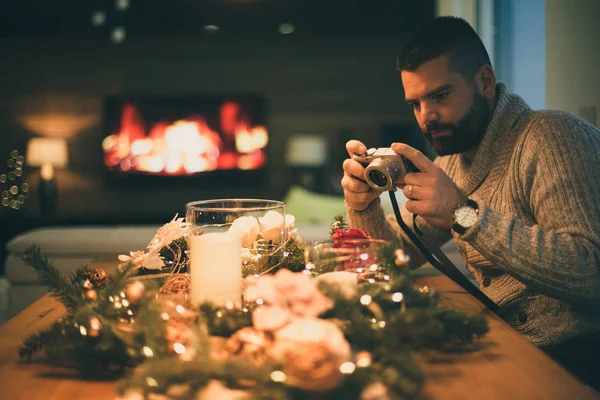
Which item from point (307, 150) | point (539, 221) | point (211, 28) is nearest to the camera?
point (539, 221)

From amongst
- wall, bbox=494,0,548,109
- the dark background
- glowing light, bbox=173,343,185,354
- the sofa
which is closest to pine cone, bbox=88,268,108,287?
glowing light, bbox=173,343,185,354

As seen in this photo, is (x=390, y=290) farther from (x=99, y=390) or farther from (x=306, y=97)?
(x=306, y=97)

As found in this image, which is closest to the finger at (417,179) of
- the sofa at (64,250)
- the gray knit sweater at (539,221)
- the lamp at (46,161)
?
the gray knit sweater at (539,221)

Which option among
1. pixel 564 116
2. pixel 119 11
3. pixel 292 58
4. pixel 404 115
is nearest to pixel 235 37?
pixel 292 58

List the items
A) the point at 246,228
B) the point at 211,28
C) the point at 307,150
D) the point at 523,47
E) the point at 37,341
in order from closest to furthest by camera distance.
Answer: the point at 37,341 < the point at 246,228 < the point at 523,47 < the point at 211,28 < the point at 307,150

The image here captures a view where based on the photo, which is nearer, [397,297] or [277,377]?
[277,377]

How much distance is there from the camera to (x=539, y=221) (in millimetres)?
1321

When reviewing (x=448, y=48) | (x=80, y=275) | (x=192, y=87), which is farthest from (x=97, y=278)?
(x=192, y=87)

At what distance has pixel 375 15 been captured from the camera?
5008 mm

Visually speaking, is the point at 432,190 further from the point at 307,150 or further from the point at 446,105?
the point at 307,150

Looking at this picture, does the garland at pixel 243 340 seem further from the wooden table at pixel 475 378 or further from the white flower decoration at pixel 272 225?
the white flower decoration at pixel 272 225

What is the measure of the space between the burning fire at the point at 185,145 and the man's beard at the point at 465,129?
3.68m

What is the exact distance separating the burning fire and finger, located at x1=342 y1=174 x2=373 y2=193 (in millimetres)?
3782

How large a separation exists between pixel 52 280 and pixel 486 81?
1.17m
